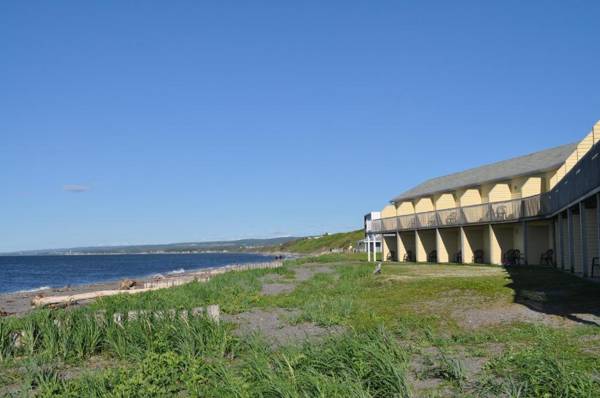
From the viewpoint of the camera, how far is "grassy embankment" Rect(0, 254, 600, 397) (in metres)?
7.73

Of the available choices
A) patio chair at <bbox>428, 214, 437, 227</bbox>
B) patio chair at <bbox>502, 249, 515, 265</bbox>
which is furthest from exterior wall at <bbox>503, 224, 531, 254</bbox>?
patio chair at <bbox>428, 214, 437, 227</bbox>

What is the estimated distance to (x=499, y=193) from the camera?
36125 mm

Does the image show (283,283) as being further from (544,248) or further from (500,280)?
(544,248)

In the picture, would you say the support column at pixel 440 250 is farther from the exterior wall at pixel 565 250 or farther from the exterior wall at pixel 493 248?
the exterior wall at pixel 565 250

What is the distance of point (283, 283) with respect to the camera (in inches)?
1114

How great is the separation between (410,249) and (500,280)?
2636cm

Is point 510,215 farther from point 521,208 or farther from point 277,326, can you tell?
point 277,326

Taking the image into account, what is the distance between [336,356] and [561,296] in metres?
10.4

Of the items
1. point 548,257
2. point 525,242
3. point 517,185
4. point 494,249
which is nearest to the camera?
point 548,257

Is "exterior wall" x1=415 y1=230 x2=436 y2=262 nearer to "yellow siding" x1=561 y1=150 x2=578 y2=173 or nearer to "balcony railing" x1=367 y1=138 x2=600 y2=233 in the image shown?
"balcony railing" x1=367 y1=138 x2=600 y2=233

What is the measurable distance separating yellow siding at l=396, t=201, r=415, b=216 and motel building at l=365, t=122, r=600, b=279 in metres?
0.08

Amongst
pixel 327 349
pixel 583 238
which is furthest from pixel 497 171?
pixel 327 349

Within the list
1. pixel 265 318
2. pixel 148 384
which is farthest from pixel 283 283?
pixel 148 384

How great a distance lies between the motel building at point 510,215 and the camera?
22172 millimetres
